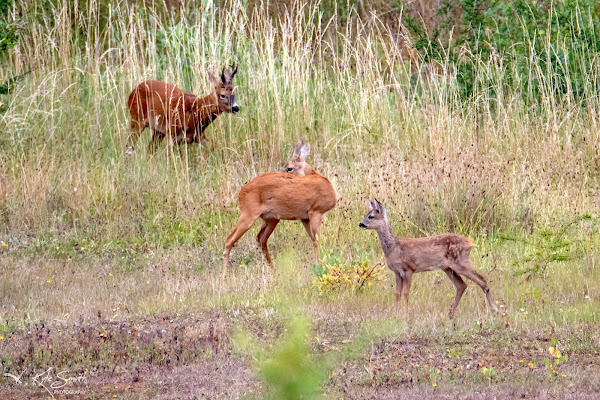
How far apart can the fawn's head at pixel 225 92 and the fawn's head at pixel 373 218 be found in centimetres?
445

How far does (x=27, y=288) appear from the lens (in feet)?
27.2

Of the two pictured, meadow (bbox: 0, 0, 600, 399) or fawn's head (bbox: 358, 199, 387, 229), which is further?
fawn's head (bbox: 358, 199, 387, 229)


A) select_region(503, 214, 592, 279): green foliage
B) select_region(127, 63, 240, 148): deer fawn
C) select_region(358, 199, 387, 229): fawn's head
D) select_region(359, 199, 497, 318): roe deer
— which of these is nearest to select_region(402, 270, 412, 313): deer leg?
select_region(359, 199, 497, 318): roe deer

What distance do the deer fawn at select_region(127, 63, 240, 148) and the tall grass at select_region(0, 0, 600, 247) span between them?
0.23 metres

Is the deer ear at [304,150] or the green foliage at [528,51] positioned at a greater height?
the green foliage at [528,51]

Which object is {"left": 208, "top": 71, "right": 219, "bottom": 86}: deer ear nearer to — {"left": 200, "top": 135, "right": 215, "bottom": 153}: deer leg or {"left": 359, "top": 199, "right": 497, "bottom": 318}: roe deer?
{"left": 200, "top": 135, "right": 215, "bottom": 153}: deer leg

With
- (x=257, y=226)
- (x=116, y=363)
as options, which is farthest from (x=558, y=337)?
(x=257, y=226)

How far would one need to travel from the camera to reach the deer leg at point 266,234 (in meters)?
8.91

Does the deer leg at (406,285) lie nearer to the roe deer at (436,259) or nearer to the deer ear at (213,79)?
the roe deer at (436,259)

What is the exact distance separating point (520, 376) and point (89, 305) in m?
3.53

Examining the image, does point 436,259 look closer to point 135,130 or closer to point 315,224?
point 315,224

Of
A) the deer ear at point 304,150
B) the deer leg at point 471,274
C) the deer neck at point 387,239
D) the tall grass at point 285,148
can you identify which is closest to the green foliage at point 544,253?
the deer leg at point 471,274

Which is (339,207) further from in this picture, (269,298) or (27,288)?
(27,288)

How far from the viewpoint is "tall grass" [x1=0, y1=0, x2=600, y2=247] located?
9.77 metres
